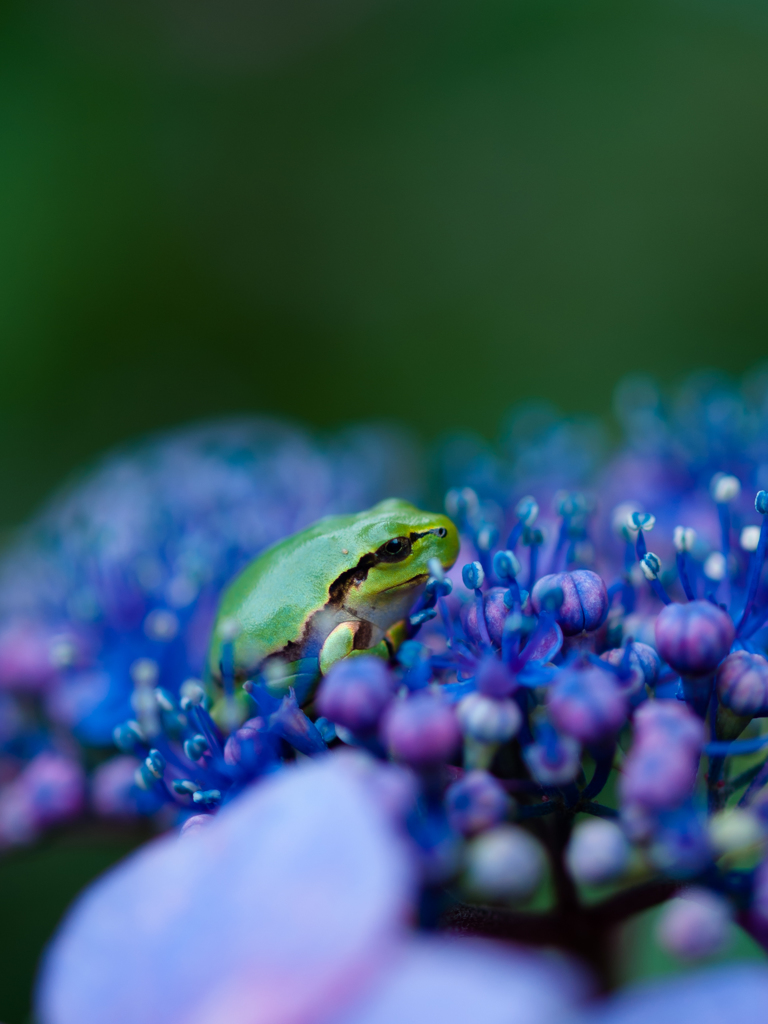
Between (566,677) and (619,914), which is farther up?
(566,677)

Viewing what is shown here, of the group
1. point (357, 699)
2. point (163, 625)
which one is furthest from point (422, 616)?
point (163, 625)

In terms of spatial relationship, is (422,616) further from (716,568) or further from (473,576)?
(716,568)

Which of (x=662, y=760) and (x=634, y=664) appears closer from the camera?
(x=662, y=760)

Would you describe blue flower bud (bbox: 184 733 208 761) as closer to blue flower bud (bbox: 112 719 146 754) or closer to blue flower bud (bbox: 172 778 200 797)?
blue flower bud (bbox: 172 778 200 797)

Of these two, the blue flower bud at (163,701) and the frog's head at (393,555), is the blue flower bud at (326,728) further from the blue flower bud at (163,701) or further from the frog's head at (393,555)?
the blue flower bud at (163,701)

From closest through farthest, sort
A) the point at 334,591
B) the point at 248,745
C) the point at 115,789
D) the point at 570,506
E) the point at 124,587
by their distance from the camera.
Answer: the point at 248,745 → the point at 334,591 → the point at 570,506 → the point at 115,789 → the point at 124,587

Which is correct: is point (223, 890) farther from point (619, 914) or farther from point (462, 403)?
point (462, 403)

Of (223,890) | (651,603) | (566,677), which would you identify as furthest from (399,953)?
(651,603)
